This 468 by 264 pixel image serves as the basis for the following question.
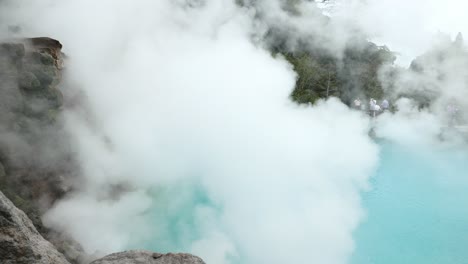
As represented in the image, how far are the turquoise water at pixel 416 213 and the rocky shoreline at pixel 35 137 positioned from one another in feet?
15.8

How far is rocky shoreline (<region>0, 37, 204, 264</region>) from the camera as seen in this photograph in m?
5.35

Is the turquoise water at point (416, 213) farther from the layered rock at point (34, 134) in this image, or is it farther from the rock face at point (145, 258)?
the layered rock at point (34, 134)

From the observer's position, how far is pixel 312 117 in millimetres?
10641

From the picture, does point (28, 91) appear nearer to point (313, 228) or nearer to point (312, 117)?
point (313, 228)

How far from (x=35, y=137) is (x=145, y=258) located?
3976 millimetres

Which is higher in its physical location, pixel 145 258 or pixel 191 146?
pixel 191 146

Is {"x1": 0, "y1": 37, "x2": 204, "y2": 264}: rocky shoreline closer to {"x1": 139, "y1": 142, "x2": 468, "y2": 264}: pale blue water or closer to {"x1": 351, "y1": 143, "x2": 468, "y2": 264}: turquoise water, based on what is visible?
{"x1": 139, "y1": 142, "x2": 468, "y2": 264}: pale blue water

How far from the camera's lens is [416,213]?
29.0 feet

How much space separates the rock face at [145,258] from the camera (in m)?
2.87

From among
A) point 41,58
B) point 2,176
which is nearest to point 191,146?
point 41,58

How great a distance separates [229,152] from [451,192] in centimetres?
578

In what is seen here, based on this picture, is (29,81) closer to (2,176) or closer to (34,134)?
(34,134)

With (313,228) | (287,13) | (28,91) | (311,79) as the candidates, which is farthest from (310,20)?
(28,91)

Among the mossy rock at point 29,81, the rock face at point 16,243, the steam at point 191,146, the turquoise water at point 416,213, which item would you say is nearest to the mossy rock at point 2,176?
the steam at point 191,146
